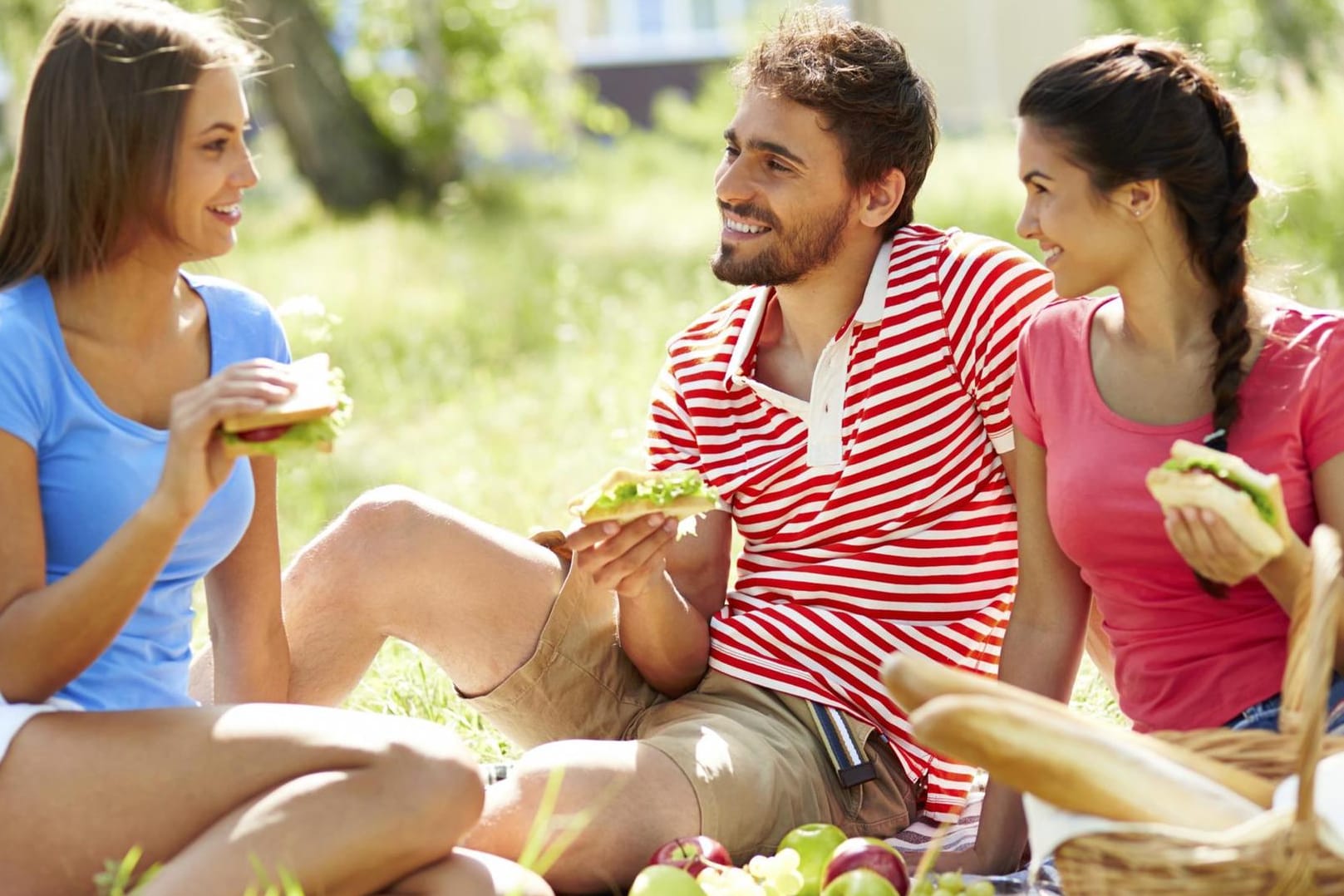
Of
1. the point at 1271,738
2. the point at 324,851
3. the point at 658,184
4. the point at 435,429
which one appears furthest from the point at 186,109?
the point at 658,184

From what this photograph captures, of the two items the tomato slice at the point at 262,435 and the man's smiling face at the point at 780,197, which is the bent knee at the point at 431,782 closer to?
the tomato slice at the point at 262,435

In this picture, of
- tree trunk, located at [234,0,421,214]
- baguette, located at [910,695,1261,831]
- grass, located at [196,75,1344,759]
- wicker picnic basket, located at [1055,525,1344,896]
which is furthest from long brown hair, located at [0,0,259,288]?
tree trunk, located at [234,0,421,214]

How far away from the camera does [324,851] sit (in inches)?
104

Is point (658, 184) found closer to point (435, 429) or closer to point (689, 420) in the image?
point (435, 429)

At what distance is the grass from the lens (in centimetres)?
609

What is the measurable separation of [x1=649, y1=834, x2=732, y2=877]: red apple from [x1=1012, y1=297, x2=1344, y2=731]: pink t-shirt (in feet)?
2.75

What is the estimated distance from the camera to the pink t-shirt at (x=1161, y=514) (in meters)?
2.90

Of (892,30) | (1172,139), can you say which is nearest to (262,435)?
(1172,139)

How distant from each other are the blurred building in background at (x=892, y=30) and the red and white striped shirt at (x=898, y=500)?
18948mm

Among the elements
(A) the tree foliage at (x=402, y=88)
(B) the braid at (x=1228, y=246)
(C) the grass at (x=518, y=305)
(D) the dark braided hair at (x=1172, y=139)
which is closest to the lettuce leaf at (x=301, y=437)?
(C) the grass at (x=518, y=305)

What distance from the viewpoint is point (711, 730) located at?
11.2 ft

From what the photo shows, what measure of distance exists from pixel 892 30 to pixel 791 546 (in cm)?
2027

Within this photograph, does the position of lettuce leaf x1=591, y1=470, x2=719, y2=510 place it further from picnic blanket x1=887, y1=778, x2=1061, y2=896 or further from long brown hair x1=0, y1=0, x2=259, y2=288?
long brown hair x1=0, y1=0, x2=259, y2=288

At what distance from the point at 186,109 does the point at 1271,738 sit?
2.13 meters
